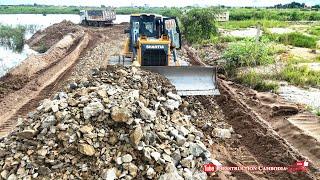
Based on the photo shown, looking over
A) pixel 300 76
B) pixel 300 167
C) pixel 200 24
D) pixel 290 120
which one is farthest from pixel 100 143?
pixel 200 24

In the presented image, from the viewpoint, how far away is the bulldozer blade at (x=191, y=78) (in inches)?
477

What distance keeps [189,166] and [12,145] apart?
3096mm

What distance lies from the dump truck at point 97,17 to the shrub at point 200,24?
694 inches

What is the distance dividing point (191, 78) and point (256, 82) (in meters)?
3.74

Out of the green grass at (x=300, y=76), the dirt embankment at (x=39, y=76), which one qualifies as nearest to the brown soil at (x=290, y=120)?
the green grass at (x=300, y=76)

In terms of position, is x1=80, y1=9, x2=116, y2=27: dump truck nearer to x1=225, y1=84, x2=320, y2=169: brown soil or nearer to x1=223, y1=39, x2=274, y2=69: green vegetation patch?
x1=223, y1=39, x2=274, y2=69: green vegetation patch

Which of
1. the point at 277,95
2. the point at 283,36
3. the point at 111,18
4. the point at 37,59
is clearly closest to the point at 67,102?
the point at 277,95

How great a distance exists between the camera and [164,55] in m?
13.8

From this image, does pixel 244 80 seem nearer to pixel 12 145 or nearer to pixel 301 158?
pixel 301 158

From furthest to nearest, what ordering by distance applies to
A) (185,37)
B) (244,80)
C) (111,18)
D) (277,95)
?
(111,18)
(185,37)
(244,80)
(277,95)

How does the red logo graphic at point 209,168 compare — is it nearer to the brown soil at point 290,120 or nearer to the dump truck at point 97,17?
the brown soil at point 290,120

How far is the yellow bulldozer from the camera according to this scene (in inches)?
480

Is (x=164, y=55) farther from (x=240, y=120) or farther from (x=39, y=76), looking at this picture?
(x=39, y=76)

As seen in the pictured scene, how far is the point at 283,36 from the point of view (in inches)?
1053
